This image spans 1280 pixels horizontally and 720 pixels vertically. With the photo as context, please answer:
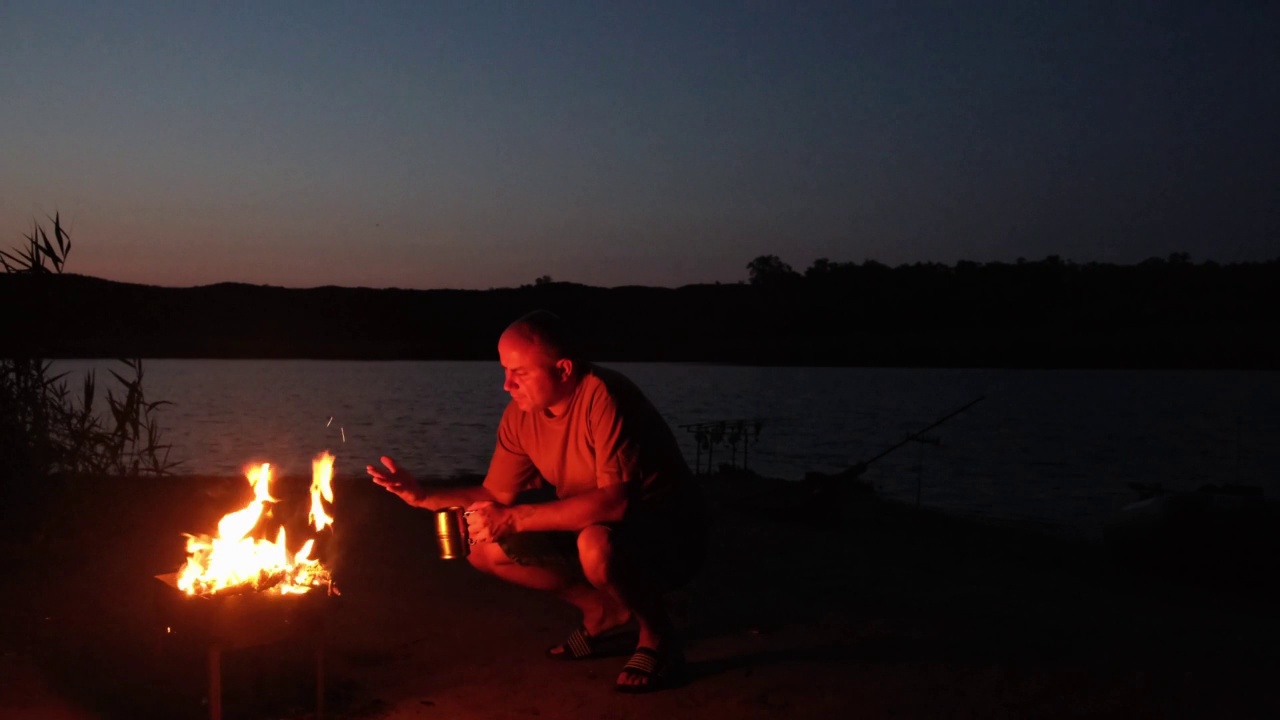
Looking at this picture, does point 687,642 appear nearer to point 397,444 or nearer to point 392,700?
Answer: point 392,700

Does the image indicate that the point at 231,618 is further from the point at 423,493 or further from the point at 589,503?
the point at 589,503

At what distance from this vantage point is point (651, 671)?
3568mm

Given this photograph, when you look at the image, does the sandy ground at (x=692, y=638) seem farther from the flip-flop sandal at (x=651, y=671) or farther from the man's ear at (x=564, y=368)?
the man's ear at (x=564, y=368)

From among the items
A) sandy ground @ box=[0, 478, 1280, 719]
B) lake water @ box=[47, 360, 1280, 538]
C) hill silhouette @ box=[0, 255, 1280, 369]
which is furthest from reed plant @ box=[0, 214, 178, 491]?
hill silhouette @ box=[0, 255, 1280, 369]

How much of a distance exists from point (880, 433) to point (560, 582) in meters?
19.1

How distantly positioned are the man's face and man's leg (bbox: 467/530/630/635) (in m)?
0.65

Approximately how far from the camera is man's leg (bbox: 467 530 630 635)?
386cm

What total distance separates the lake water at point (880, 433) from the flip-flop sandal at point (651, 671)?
4.13 m

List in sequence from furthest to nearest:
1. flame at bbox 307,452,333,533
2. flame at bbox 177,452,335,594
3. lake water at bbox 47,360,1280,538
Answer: lake water at bbox 47,360,1280,538 → flame at bbox 307,452,333,533 → flame at bbox 177,452,335,594

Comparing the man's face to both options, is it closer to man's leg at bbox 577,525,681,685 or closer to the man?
the man

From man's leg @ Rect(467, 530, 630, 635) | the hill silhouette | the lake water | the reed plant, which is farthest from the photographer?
the hill silhouette

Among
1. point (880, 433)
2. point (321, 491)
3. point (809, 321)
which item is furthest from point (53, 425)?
point (809, 321)

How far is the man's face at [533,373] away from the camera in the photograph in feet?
11.8

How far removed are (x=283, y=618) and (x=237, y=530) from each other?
0.44m
